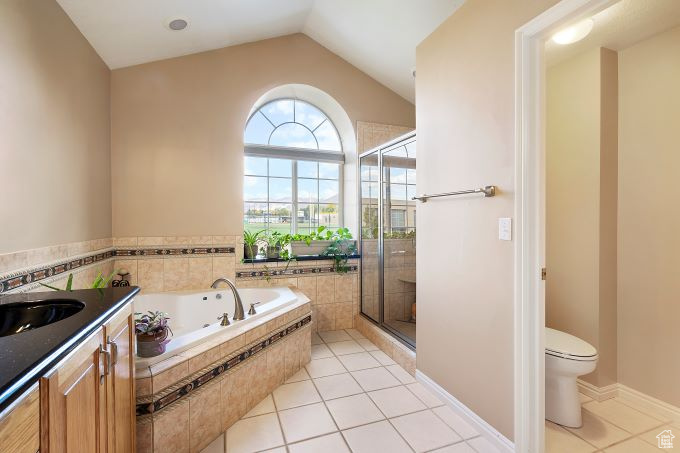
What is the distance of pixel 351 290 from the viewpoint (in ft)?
11.7

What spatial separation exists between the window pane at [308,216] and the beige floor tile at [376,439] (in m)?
2.29

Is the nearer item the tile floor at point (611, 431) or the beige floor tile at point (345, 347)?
the tile floor at point (611, 431)

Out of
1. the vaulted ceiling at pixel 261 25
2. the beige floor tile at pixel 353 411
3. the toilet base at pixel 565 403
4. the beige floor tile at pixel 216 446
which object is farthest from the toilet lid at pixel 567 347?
the vaulted ceiling at pixel 261 25

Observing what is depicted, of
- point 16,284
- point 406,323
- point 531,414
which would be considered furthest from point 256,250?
point 531,414

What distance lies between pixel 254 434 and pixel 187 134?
2.52m

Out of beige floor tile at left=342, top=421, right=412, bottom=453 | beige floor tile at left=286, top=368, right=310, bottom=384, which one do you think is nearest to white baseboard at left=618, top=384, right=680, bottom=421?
beige floor tile at left=342, top=421, right=412, bottom=453

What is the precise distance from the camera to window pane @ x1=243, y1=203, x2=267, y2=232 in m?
3.51

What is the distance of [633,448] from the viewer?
1.69 m

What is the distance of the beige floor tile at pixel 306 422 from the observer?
1.81 meters

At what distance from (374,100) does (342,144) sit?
2.01ft

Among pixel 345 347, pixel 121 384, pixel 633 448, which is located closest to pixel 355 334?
pixel 345 347

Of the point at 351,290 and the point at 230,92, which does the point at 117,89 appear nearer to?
the point at 230,92

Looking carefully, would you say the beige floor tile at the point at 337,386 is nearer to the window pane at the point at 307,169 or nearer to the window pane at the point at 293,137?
the window pane at the point at 307,169

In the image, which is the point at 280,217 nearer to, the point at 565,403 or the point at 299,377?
the point at 299,377
